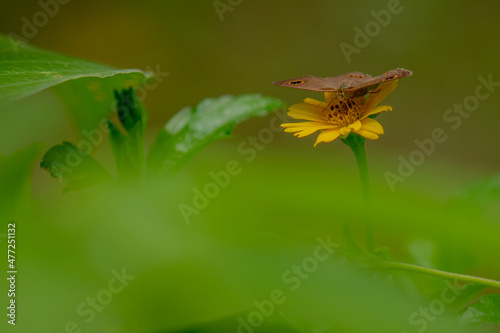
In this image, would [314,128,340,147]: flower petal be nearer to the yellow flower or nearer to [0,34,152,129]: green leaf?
the yellow flower

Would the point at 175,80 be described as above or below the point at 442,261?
above

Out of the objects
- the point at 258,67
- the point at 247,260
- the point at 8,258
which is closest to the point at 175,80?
Answer: the point at 258,67

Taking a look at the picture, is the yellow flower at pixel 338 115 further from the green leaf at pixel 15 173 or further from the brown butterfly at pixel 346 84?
the green leaf at pixel 15 173

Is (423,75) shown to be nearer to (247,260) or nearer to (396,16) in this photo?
(396,16)

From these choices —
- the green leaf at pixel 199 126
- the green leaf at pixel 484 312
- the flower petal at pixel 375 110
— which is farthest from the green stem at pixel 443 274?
the green leaf at pixel 199 126

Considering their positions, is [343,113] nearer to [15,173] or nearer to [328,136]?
[328,136]

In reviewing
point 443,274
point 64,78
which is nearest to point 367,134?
point 443,274

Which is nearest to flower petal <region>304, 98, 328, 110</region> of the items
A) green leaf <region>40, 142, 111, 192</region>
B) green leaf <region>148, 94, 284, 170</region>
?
green leaf <region>148, 94, 284, 170</region>

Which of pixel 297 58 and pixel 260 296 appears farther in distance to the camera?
pixel 297 58
